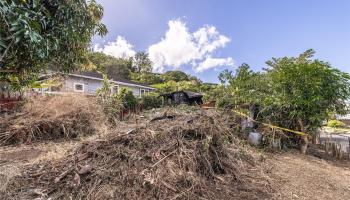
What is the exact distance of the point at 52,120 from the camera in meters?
7.50

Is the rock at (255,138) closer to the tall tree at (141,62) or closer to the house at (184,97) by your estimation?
the house at (184,97)

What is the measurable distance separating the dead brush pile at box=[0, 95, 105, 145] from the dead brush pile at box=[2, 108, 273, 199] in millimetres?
3807

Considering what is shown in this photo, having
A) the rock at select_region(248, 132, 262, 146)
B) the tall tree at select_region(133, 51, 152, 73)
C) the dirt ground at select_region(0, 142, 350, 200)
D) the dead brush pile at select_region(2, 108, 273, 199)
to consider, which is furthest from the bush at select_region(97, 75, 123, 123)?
the tall tree at select_region(133, 51, 152, 73)

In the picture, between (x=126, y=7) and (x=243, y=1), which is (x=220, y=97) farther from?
(x=126, y=7)

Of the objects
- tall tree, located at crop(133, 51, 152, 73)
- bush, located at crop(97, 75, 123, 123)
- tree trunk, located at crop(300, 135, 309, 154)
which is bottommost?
tree trunk, located at crop(300, 135, 309, 154)

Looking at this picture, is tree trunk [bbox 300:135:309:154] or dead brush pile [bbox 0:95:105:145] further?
tree trunk [bbox 300:135:309:154]

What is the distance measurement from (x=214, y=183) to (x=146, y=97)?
1150cm

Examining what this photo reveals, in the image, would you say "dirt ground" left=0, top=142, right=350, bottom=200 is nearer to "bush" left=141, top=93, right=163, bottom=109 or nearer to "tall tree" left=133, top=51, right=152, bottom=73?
"bush" left=141, top=93, right=163, bottom=109

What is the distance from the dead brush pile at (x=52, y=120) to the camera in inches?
275

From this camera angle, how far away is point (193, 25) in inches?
528

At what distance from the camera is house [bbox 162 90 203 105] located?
15047 millimetres

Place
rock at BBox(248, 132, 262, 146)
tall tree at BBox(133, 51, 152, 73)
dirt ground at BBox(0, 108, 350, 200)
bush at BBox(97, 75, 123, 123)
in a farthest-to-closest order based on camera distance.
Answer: tall tree at BBox(133, 51, 152, 73) → bush at BBox(97, 75, 123, 123) → rock at BBox(248, 132, 262, 146) → dirt ground at BBox(0, 108, 350, 200)

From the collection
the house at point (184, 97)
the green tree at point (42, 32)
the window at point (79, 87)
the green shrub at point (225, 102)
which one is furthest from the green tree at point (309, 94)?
the window at point (79, 87)

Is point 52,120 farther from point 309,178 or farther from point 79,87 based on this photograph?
point 79,87
